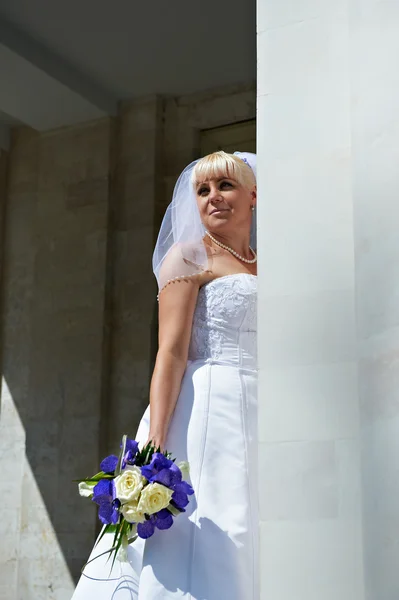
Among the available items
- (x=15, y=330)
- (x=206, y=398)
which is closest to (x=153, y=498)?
(x=206, y=398)

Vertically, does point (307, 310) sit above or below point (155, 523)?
above

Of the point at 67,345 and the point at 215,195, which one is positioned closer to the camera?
the point at 215,195

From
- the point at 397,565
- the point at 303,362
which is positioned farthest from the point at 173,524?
the point at 397,565

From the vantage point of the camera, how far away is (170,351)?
3559 millimetres

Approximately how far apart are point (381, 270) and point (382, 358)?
243 mm

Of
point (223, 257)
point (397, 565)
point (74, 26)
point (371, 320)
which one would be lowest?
point (397, 565)

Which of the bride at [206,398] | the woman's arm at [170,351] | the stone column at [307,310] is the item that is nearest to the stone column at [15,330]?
the bride at [206,398]

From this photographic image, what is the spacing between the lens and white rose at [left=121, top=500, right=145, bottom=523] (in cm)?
317

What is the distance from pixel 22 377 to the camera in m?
7.71

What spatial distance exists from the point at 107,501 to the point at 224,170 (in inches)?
53.4

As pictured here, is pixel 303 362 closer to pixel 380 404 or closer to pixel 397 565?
pixel 380 404

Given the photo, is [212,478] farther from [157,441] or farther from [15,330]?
[15,330]

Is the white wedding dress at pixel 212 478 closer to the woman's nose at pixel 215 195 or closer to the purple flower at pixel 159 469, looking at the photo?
the purple flower at pixel 159 469

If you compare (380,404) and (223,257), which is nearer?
(380,404)
